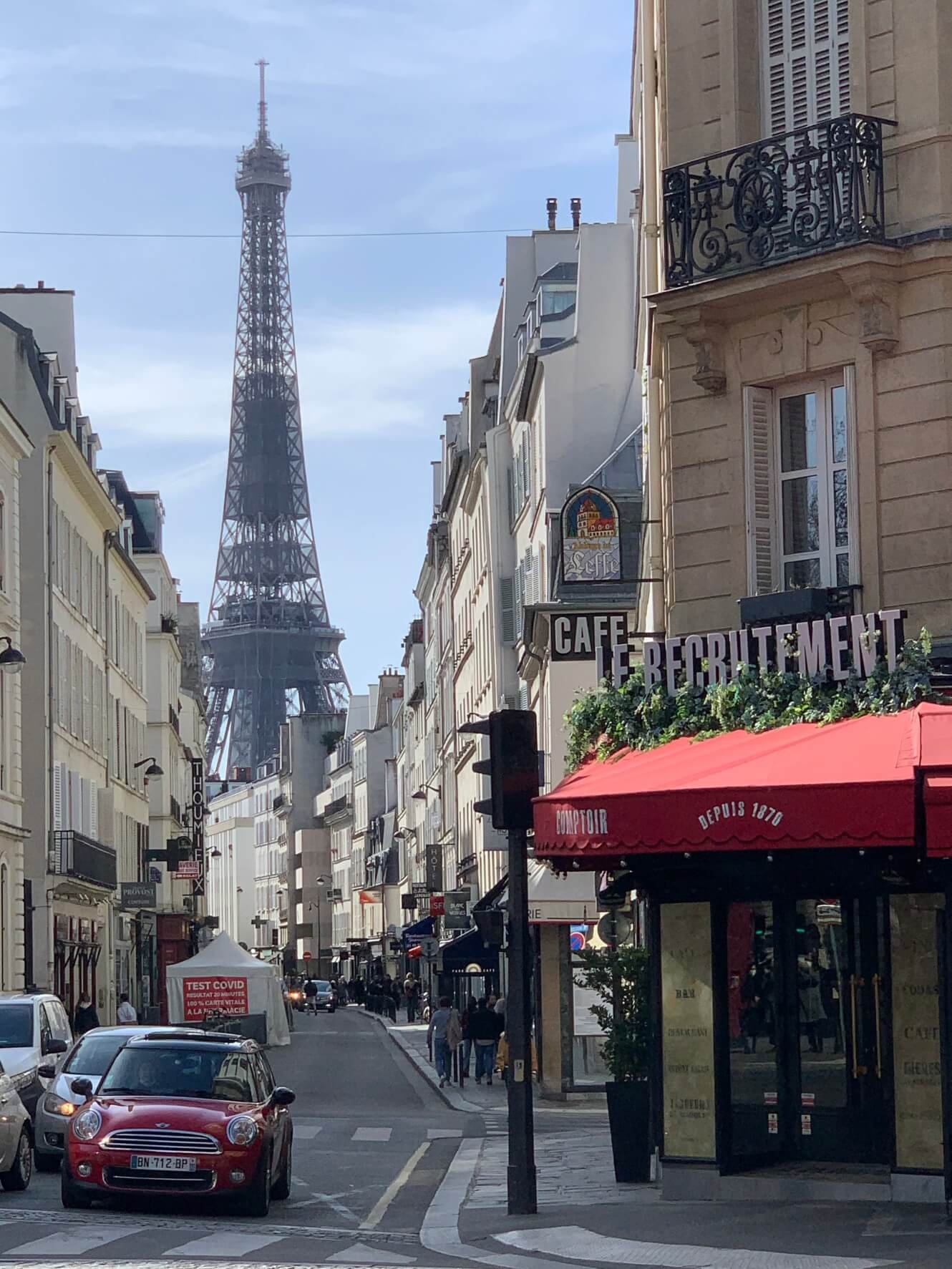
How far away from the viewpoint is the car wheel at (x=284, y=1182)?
736 inches

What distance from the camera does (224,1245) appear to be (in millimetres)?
14750

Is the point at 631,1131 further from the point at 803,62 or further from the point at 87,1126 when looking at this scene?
the point at 803,62

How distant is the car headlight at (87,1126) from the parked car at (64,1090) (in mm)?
3706

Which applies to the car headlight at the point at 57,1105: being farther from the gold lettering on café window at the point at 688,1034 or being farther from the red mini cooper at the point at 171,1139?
the gold lettering on café window at the point at 688,1034

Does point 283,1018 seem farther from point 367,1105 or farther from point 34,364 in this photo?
point 367,1105

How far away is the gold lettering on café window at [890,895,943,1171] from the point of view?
14.9 m

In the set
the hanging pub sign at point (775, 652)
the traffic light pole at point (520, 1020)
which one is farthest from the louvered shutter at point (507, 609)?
the traffic light pole at point (520, 1020)

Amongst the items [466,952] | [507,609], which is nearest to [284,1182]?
[466,952]

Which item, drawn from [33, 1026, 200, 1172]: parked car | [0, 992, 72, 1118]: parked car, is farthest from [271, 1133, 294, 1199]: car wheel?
[0, 992, 72, 1118]: parked car

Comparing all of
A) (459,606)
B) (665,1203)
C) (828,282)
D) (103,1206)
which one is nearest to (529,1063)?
(665,1203)

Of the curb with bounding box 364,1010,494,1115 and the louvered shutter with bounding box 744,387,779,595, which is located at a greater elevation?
the louvered shutter with bounding box 744,387,779,595

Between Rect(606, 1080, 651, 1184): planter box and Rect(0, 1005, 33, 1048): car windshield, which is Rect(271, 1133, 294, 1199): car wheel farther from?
Rect(0, 1005, 33, 1048): car windshield

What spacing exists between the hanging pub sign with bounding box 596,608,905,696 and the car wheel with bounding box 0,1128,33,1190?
6.41 metres

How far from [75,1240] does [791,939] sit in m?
5.72
